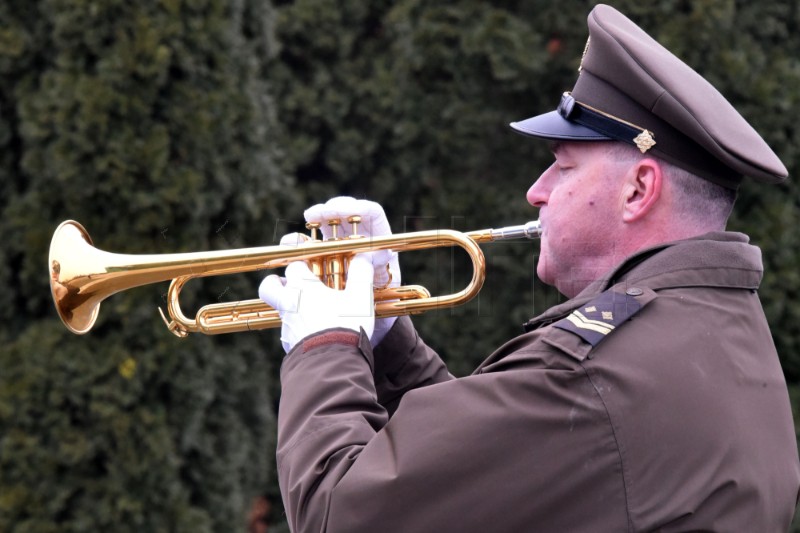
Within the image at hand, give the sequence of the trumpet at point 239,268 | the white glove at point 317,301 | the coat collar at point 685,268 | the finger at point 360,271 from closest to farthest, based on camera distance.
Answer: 1. the coat collar at point 685,268
2. the white glove at point 317,301
3. the finger at point 360,271
4. the trumpet at point 239,268

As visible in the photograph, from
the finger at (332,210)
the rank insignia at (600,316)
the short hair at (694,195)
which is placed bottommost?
the rank insignia at (600,316)

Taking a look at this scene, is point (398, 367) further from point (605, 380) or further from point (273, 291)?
point (605, 380)

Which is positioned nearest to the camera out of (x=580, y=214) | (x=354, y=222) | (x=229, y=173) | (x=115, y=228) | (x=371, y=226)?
(x=580, y=214)

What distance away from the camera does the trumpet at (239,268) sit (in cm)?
260

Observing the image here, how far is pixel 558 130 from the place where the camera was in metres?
2.21

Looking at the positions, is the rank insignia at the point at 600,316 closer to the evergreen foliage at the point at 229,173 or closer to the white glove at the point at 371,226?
the white glove at the point at 371,226

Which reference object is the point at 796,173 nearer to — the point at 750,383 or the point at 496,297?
the point at 496,297

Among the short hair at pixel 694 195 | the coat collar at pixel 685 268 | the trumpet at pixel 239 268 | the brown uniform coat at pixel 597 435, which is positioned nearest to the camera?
the brown uniform coat at pixel 597 435

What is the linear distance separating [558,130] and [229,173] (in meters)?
2.68

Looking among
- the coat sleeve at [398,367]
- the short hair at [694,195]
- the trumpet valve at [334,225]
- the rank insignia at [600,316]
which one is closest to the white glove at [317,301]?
the trumpet valve at [334,225]

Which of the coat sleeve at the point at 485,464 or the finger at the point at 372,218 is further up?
the finger at the point at 372,218

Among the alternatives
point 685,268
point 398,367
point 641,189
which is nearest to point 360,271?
point 398,367

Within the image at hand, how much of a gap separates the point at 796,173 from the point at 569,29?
1398mm

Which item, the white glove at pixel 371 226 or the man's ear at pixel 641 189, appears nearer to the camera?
the man's ear at pixel 641 189
